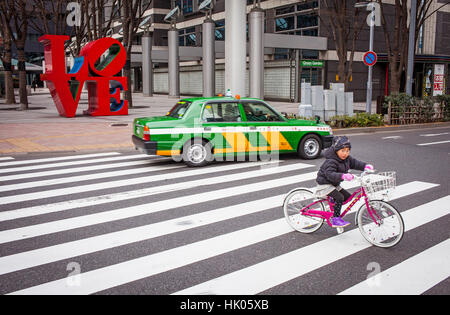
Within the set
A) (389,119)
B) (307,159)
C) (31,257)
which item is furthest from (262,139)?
(389,119)

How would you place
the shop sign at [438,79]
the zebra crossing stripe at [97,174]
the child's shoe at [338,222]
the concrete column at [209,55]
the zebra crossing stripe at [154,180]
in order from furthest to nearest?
the shop sign at [438,79] → the concrete column at [209,55] → the zebra crossing stripe at [97,174] → the zebra crossing stripe at [154,180] → the child's shoe at [338,222]

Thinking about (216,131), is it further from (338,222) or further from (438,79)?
(438,79)

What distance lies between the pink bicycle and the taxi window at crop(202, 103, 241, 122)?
4.90 metres

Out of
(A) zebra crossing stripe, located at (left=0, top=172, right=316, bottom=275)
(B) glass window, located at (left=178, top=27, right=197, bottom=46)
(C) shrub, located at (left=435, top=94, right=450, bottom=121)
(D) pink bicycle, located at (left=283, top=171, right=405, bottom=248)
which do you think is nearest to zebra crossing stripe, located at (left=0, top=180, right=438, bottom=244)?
(A) zebra crossing stripe, located at (left=0, top=172, right=316, bottom=275)

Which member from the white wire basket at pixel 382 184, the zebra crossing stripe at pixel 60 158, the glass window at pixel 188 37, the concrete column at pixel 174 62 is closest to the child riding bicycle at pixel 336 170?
the white wire basket at pixel 382 184

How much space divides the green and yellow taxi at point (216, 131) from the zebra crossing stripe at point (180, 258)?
14.4 feet

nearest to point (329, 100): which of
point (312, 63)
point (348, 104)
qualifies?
point (348, 104)

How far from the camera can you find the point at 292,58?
33531 millimetres

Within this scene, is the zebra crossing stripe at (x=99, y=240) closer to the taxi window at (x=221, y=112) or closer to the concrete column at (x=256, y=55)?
the taxi window at (x=221, y=112)

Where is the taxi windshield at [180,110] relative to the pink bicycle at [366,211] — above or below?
above

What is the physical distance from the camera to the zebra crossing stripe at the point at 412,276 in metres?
4.17

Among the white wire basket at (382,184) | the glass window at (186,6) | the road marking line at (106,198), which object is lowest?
the road marking line at (106,198)

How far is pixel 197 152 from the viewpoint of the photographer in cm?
1046
